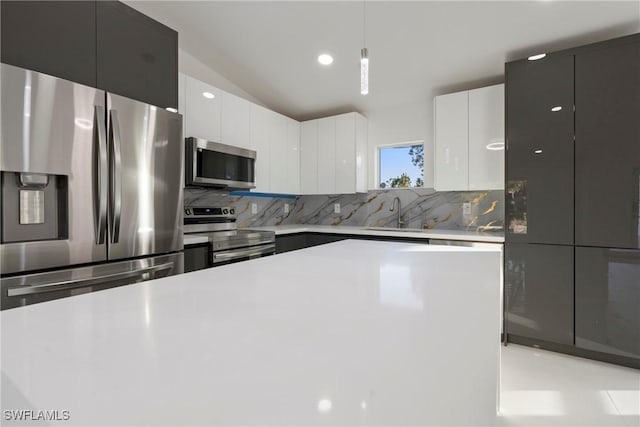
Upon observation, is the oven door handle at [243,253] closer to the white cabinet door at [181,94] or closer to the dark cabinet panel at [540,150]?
the white cabinet door at [181,94]

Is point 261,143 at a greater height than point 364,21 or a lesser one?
lesser

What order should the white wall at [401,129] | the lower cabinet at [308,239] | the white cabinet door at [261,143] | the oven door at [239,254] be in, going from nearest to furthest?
the oven door at [239,254]
the lower cabinet at [308,239]
the white cabinet door at [261,143]
the white wall at [401,129]

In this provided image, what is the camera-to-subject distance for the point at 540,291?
253 cm

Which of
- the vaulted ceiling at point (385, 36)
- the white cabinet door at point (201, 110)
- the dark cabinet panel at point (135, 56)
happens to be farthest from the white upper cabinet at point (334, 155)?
the dark cabinet panel at point (135, 56)

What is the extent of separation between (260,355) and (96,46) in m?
2.15

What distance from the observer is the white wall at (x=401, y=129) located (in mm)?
3518

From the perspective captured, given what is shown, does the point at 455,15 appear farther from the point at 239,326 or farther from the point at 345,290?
the point at 239,326

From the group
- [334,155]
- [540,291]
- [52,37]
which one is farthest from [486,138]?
[52,37]

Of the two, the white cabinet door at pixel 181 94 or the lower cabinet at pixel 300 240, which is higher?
the white cabinet door at pixel 181 94

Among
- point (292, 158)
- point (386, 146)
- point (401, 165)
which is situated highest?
point (386, 146)

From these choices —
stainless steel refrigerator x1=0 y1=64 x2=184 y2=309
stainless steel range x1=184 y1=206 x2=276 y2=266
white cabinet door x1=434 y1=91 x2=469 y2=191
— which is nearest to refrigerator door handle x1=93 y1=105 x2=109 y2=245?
stainless steel refrigerator x1=0 y1=64 x2=184 y2=309

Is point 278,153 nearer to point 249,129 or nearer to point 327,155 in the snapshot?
point 249,129

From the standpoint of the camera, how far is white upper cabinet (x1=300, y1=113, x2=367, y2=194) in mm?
3664

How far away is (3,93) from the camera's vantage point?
1.37m
